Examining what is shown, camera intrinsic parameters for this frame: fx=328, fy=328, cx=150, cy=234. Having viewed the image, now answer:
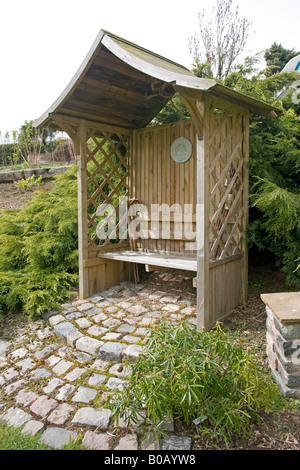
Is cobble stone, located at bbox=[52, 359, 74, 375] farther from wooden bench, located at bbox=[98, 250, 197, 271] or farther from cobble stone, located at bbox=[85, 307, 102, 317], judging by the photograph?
wooden bench, located at bbox=[98, 250, 197, 271]

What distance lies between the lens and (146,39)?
5.88m

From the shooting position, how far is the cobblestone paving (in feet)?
7.38

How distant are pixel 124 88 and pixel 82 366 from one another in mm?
3278

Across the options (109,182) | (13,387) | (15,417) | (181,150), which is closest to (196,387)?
(15,417)

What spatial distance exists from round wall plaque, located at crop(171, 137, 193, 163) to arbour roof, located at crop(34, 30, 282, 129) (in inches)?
23.7

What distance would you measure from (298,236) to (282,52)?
468 inches

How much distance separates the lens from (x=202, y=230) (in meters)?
3.20

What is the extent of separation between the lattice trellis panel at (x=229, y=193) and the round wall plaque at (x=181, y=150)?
0.50 meters

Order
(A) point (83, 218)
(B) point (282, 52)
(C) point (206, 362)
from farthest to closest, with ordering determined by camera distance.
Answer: (B) point (282, 52), (A) point (83, 218), (C) point (206, 362)

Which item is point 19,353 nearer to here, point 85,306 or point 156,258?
point 85,306

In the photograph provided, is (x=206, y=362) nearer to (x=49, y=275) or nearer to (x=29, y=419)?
(x=29, y=419)

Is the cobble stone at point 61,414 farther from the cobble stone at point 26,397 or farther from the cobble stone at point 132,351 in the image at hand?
the cobble stone at point 132,351

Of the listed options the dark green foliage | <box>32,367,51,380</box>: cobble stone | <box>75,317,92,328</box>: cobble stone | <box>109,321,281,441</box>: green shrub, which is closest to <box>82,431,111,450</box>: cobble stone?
<box>109,321,281,441</box>: green shrub

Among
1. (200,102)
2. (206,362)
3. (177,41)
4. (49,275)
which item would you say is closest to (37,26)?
(200,102)
